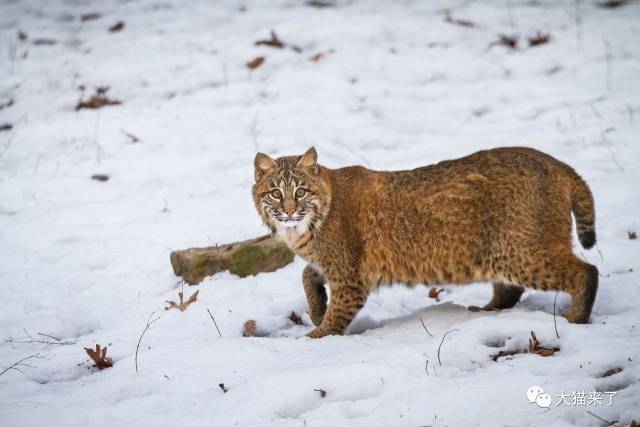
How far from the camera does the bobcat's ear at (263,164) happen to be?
5660 mm

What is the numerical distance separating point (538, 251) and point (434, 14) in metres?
9.56

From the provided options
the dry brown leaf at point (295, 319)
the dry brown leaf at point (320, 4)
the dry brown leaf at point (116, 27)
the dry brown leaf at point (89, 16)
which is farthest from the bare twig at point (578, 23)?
the dry brown leaf at point (89, 16)

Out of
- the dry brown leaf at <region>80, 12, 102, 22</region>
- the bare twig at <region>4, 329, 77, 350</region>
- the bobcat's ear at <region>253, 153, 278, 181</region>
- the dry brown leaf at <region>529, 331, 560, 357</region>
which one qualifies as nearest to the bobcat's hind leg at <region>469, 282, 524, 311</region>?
the dry brown leaf at <region>529, 331, 560, 357</region>

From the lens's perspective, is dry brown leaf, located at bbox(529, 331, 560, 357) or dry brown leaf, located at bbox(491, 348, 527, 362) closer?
dry brown leaf, located at bbox(529, 331, 560, 357)

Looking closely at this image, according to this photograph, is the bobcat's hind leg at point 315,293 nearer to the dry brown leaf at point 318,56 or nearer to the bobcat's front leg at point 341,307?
the bobcat's front leg at point 341,307

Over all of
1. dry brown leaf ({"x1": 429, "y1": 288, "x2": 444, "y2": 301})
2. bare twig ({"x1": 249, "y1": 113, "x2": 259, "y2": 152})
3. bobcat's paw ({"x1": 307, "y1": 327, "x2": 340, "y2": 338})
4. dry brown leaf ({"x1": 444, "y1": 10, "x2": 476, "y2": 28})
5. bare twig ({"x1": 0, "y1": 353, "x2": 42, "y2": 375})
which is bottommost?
dry brown leaf ({"x1": 429, "y1": 288, "x2": 444, "y2": 301})

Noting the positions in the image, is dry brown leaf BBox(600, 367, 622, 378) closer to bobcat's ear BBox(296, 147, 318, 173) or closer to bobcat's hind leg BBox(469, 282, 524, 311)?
bobcat's hind leg BBox(469, 282, 524, 311)

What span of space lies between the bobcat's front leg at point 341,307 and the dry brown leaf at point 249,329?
0.54 meters

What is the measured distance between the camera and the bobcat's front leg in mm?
5227

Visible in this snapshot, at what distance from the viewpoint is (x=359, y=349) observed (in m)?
4.64

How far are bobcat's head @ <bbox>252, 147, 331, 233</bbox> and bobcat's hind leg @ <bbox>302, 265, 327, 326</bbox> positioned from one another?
0.53 m

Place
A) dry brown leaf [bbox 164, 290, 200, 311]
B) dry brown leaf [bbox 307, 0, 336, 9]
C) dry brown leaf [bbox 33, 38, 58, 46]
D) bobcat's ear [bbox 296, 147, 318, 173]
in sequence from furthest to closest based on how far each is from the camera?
dry brown leaf [bbox 307, 0, 336, 9]
dry brown leaf [bbox 33, 38, 58, 46]
dry brown leaf [bbox 164, 290, 200, 311]
bobcat's ear [bbox 296, 147, 318, 173]

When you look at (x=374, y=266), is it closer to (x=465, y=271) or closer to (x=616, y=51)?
(x=465, y=271)

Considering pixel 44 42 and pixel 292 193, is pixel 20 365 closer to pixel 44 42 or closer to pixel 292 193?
pixel 292 193
